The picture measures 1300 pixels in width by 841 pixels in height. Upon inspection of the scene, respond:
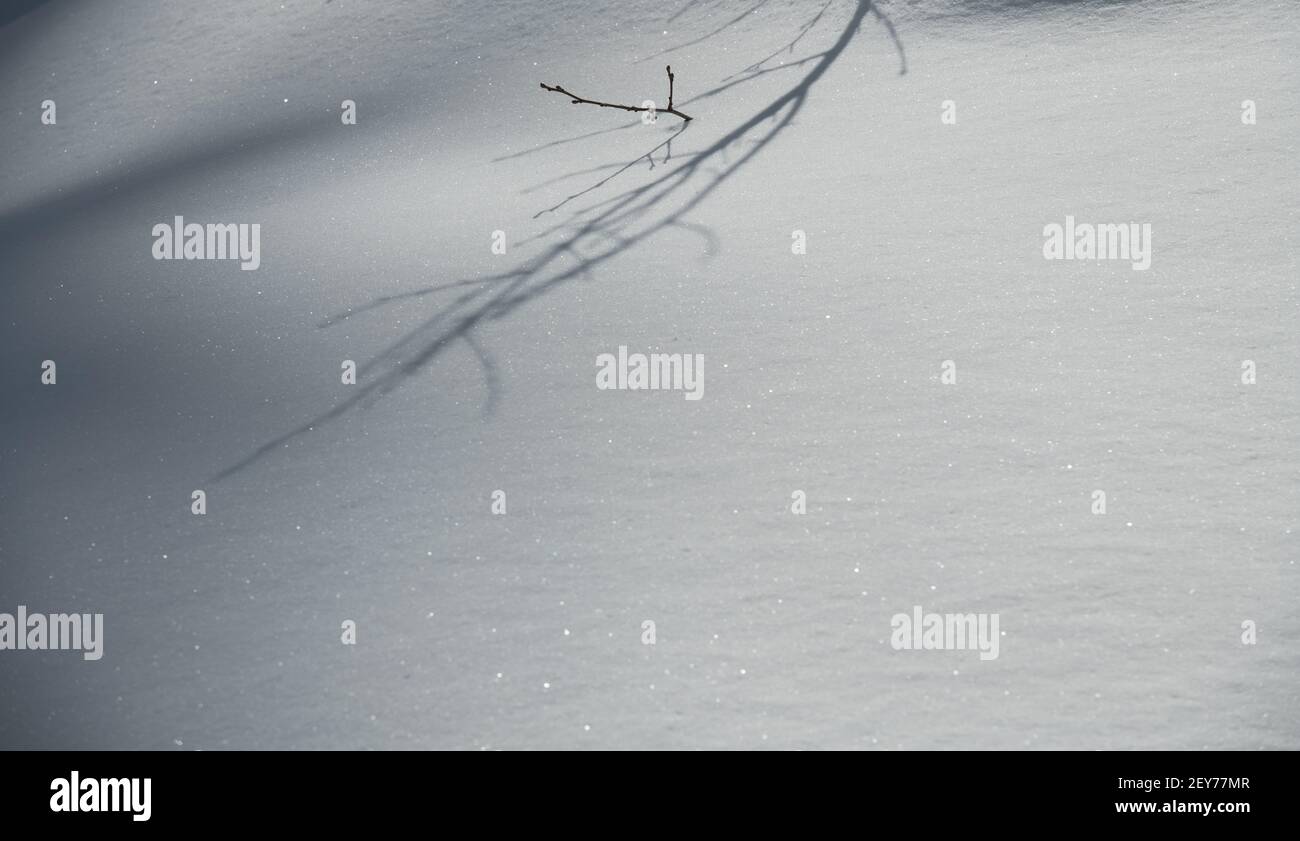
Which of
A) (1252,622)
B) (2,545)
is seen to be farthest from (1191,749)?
(2,545)

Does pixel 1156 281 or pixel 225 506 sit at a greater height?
pixel 1156 281

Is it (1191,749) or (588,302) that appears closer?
(1191,749)

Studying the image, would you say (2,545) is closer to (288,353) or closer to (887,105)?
(288,353)

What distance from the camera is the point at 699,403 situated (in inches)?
133

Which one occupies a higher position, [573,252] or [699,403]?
[573,252]

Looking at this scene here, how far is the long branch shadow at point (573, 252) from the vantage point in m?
3.60

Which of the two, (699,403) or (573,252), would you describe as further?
(573,252)

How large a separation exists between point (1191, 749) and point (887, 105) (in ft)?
10.2

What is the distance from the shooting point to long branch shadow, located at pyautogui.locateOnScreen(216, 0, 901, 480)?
3.60 meters

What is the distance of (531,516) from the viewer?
3074 millimetres

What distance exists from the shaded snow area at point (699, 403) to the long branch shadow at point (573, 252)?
0.06ft

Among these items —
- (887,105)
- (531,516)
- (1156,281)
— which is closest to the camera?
(531,516)

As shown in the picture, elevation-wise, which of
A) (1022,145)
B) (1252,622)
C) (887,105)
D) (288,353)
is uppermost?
(887,105)

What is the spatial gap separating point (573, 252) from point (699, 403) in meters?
1.00
